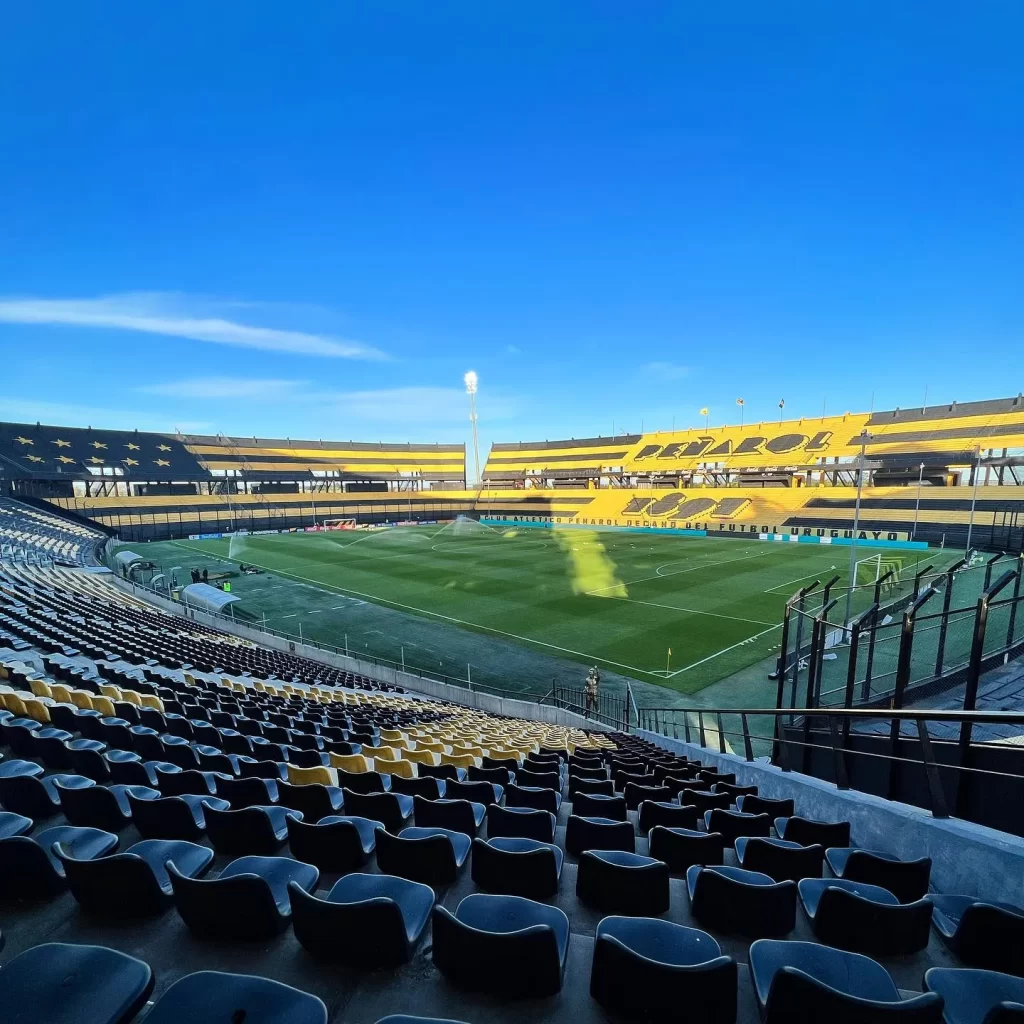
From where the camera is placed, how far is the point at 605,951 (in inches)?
80.1

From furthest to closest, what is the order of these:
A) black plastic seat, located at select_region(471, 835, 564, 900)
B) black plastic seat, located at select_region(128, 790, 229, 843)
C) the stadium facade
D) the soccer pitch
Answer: the stadium facade
the soccer pitch
black plastic seat, located at select_region(128, 790, 229, 843)
black plastic seat, located at select_region(471, 835, 564, 900)

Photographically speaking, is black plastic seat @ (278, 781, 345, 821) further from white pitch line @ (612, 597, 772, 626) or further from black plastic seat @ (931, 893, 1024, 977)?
white pitch line @ (612, 597, 772, 626)

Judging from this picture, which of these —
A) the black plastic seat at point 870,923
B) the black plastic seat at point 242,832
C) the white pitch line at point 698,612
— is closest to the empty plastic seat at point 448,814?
the black plastic seat at point 242,832

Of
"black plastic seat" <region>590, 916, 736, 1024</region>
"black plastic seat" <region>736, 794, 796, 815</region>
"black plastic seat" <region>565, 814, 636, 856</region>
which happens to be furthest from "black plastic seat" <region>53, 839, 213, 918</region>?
"black plastic seat" <region>736, 794, 796, 815</region>

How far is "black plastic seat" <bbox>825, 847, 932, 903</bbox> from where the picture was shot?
11.0 feet

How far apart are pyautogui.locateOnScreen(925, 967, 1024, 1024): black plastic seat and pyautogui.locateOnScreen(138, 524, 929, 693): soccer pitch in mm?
18511

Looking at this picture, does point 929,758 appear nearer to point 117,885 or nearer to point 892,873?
point 892,873

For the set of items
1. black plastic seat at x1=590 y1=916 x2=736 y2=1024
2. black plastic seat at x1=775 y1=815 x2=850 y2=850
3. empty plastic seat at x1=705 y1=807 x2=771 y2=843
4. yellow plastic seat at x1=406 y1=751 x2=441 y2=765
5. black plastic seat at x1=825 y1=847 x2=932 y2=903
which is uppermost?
black plastic seat at x1=590 y1=916 x2=736 y2=1024

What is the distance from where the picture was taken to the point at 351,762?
6723mm

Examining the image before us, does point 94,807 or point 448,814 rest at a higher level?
point 94,807

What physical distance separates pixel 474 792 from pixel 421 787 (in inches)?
22.3

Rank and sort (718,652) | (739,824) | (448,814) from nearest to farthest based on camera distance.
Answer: (448,814)
(739,824)
(718,652)

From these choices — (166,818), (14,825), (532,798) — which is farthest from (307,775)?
(14,825)

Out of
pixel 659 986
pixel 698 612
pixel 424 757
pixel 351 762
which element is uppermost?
pixel 659 986
